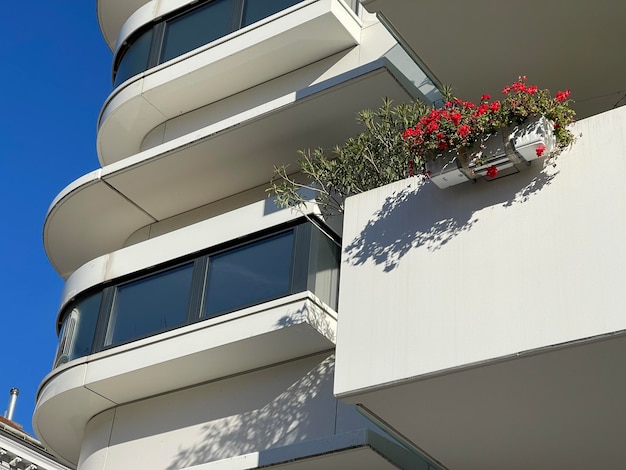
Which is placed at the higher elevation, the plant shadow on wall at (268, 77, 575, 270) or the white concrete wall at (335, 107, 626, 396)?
the plant shadow on wall at (268, 77, 575, 270)

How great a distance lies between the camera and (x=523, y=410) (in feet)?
28.6

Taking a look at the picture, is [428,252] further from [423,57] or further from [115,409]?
[115,409]

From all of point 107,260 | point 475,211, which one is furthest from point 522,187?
point 107,260

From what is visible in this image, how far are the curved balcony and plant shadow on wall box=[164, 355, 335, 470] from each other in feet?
14.9

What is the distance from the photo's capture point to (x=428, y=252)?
29.4ft

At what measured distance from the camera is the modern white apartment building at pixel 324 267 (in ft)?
27.2

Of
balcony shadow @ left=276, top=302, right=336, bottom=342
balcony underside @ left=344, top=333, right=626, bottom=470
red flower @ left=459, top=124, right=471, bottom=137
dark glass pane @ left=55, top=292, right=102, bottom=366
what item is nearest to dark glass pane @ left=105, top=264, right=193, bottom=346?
dark glass pane @ left=55, top=292, right=102, bottom=366

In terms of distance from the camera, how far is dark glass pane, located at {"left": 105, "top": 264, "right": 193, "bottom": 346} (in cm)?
1365

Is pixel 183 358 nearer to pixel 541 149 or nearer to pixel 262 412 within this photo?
pixel 262 412

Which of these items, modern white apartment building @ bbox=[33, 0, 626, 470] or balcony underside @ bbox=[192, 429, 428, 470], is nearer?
modern white apartment building @ bbox=[33, 0, 626, 470]

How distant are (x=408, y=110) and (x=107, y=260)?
18.0 ft

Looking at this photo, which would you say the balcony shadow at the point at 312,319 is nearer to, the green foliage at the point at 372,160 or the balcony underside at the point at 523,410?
the green foliage at the point at 372,160

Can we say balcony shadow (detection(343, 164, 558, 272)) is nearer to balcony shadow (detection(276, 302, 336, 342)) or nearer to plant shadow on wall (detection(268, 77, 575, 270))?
plant shadow on wall (detection(268, 77, 575, 270))

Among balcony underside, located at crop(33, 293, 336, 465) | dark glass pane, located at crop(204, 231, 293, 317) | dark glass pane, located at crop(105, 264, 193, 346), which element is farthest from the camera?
dark glass pane, located at crop(105, 264, 193, 346)
